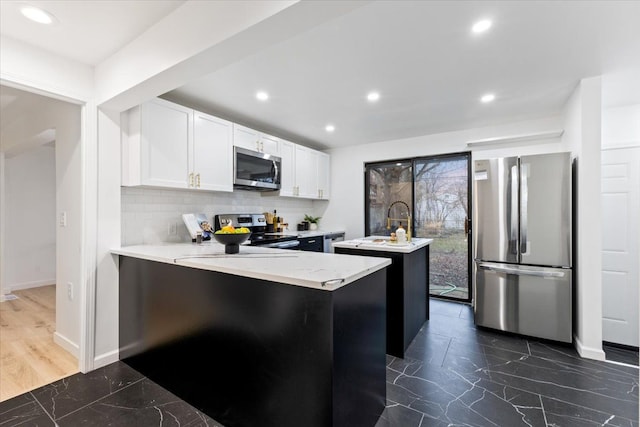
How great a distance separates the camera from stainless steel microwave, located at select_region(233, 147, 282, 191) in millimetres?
3346

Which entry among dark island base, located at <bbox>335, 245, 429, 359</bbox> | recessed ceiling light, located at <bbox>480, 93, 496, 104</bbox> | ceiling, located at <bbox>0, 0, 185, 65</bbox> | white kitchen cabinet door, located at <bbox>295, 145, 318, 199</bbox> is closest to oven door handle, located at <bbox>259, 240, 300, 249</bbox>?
white kitchen cabinet door, located at <bbox>295, 145, 318, 199</bbox>

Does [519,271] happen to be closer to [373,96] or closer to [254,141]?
[373,96]

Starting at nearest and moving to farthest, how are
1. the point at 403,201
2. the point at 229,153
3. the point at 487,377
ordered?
the point at 487,377
the point at 229,153
the point at 403,201

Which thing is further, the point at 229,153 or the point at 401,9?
the point at 229,153

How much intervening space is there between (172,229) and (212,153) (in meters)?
0.89

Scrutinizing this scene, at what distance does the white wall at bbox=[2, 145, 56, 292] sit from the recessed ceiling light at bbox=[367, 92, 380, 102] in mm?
5409

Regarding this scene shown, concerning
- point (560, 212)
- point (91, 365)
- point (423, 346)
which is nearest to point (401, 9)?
point (560, 212)

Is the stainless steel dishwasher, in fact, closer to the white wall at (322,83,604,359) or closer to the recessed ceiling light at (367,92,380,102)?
the white wall at (322,83,604,359)

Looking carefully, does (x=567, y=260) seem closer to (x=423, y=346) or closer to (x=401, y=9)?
(x=423, y=346)

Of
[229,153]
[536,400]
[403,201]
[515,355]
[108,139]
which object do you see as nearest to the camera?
[536,400]

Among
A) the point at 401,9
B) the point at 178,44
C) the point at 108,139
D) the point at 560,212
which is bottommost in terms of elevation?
the point at 560,212

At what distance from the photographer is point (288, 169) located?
4.19 meters

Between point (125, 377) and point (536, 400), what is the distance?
2901 mm

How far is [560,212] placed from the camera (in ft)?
9.07
